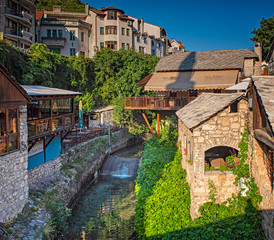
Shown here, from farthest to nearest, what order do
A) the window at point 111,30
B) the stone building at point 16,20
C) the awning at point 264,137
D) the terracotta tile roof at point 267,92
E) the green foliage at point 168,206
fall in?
the window at point 111,30 → the stone building at point 16,20 → the green foliage at point 168,206 → the awning at point 264,137 → the terracotta tile roof at point 267,92

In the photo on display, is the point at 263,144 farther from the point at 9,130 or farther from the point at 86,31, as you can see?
the point at 86,31

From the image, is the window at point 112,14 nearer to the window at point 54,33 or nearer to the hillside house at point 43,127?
the window at point 54,33

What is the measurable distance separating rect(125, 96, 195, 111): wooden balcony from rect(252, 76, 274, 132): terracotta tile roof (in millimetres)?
16299

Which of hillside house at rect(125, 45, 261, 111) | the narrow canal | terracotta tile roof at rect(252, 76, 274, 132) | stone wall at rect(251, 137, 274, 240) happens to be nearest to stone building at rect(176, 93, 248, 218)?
stone wall at rect(251, 137, 274, 240)

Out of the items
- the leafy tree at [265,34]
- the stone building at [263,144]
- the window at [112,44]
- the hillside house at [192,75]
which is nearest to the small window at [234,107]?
the stone building at [263,144]

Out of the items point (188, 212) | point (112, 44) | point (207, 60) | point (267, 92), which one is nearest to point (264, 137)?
point (267, 92)

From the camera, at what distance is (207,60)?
28344 millimetres

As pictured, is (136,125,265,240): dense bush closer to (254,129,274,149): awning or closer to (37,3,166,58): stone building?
(254,129,274,149): awning

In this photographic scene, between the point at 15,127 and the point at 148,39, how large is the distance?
50007mm

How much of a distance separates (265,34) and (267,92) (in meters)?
39.6

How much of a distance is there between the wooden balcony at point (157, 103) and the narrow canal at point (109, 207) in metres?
5.41

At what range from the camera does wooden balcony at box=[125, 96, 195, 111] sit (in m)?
26.4

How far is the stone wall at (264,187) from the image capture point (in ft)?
28.7

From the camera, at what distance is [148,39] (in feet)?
195
